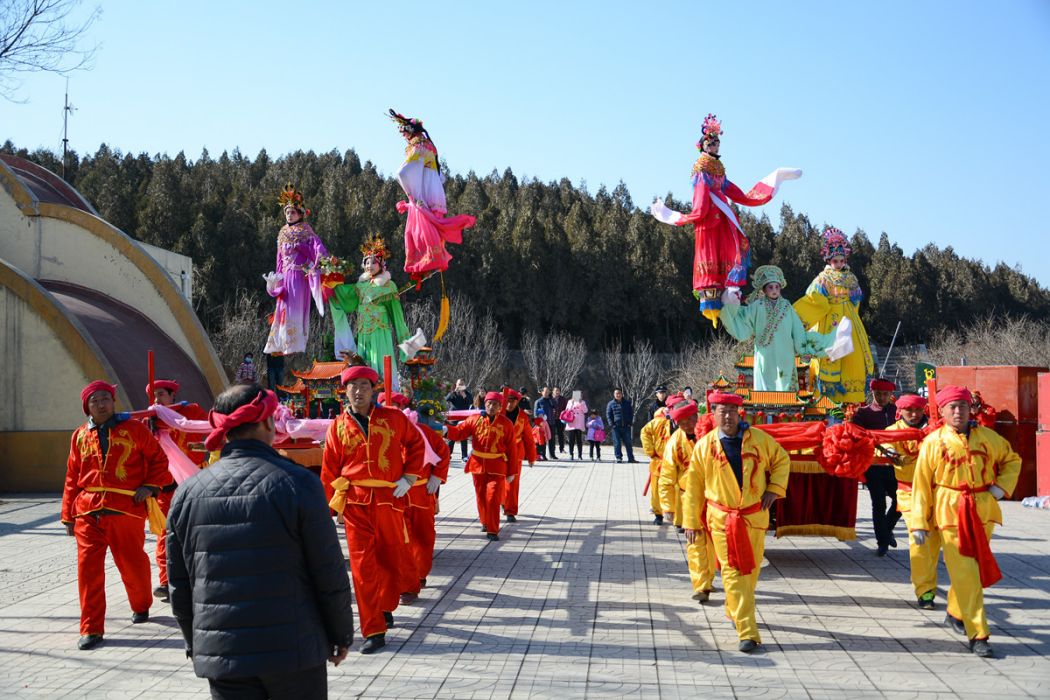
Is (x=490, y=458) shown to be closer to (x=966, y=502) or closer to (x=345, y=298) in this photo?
(x=345, y=298)

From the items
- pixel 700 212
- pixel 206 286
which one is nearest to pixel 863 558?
pixel 700 212

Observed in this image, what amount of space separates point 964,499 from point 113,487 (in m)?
5.88

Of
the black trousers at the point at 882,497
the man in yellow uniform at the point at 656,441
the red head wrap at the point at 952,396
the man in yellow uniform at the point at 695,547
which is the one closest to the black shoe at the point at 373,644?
the man in yellow uniform at the point at 695,547

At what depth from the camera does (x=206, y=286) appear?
142ft

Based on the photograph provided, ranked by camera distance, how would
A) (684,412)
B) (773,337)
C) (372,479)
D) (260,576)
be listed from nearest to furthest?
1. (260,576)
2. (372,479)
3. (684,412)
4. (773,337)

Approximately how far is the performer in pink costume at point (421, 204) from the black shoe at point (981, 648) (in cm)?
783

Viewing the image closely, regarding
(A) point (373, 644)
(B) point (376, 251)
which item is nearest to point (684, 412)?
(A) point (373, 644)

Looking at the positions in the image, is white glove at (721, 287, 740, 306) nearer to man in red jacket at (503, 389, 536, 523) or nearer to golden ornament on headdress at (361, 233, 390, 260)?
man in red jacket at (503, 389, 536, 523)

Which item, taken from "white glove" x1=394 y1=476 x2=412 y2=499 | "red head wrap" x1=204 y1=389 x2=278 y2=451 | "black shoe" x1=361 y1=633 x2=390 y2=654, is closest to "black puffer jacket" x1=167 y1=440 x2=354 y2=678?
"red head wrap" x1=204 y1=389 x2=278 y2=451

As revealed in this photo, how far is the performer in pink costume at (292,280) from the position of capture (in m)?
12.5

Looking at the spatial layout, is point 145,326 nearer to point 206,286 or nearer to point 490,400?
point 490,400

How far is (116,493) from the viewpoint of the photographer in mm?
6719

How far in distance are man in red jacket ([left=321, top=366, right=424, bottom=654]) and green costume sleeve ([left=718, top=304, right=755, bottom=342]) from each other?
17.6 feet

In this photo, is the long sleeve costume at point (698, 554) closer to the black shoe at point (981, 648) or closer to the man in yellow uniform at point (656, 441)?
the black shoe at point (981, 648)
